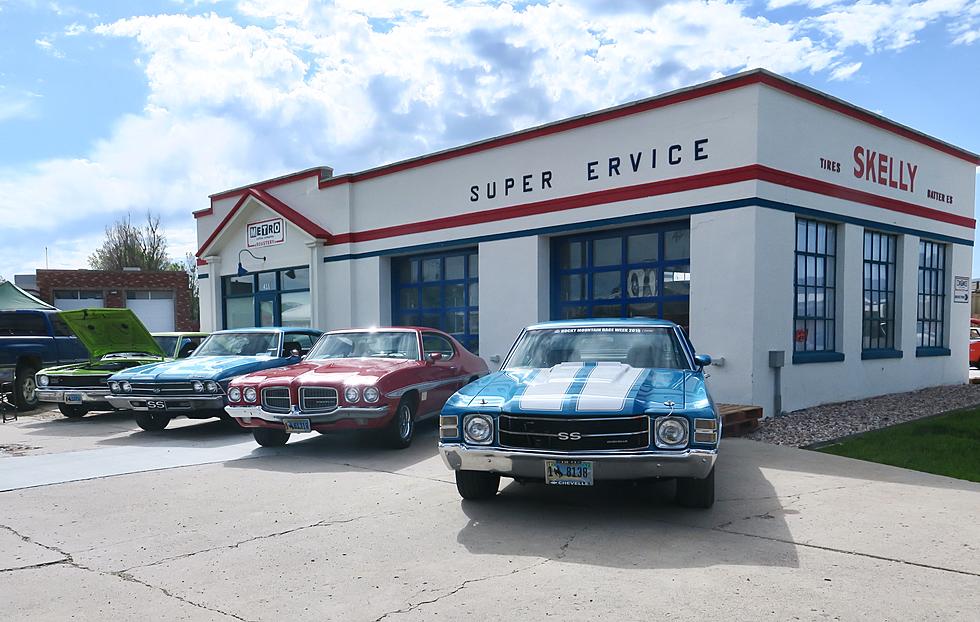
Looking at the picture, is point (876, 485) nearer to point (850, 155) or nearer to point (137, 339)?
point (850, 155)

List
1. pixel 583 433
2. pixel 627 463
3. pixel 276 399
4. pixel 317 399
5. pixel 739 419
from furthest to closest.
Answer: pixel 739 419 → pixel 276 399 → pixel 317 399 → pixel 583 433 → pixel 627 463

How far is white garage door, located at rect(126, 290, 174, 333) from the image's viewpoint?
43.8 meters

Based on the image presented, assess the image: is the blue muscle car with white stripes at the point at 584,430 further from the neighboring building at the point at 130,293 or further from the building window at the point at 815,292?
the neighboring building at the point at 130,293

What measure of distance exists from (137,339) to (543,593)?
1096 cm

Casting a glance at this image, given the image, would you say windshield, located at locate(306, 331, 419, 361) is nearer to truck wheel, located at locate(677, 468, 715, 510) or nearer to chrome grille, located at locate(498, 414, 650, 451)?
chrome grille, located at locate(498, 414, 650, 451)

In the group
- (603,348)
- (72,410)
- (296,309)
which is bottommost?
(72,410)

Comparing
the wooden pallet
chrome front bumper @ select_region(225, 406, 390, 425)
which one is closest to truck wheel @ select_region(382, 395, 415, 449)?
chrome front bumper @ select_region(225, 406, 390, 425)

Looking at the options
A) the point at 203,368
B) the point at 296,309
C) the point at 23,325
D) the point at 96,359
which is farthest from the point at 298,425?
the point at 296,309

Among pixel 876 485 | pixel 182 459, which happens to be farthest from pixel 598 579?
pixel 182 459

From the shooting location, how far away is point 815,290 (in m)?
12.1

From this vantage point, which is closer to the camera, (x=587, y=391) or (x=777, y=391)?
(x=587, y=391)

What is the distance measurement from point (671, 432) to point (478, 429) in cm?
141

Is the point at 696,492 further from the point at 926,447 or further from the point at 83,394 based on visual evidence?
the point at 83,394

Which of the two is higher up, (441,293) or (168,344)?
(441,293)
